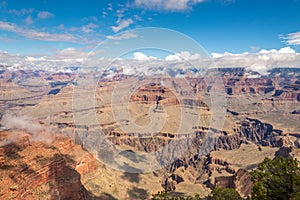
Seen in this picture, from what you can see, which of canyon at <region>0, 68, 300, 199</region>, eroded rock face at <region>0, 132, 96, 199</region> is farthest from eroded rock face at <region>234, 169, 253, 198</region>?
eroded rock face at <region>0, 132, 96, 199</region>

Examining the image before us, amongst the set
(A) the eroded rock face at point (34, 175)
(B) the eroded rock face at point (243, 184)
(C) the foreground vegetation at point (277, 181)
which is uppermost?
(C) the foreground vegetation at point (277, 181)

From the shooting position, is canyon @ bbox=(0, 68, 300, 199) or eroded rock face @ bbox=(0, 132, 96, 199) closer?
eroded rock face @ bbox=(0, 132, 96, 199)

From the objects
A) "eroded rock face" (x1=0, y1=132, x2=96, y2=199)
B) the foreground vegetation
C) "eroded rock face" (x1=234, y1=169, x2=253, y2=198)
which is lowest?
"eroded rock face" (x1=234, y1=169, x2=253, y2=198)

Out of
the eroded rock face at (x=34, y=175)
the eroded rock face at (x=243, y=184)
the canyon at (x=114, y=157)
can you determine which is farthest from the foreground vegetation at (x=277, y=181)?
the eroded rock face at (x=243, y=184)

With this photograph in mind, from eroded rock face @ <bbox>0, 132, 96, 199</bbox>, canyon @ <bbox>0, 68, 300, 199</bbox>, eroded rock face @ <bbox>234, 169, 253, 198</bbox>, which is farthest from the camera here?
eroded rock face @ <bbox>234, 169, 253, 198</bbox>

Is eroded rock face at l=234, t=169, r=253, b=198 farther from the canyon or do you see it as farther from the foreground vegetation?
the foreground vegetation

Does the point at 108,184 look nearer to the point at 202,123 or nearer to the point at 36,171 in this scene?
the point at 36,171

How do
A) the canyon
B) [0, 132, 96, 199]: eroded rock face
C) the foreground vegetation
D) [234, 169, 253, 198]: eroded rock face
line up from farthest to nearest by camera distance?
[234, 169, 253, 198]: eroded rock face
the canyon
[0, 132, 96, 199]: eroded rock face
the foreground vegetation

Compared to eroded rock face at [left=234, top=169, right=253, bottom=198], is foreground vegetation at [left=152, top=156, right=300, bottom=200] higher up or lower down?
higher up

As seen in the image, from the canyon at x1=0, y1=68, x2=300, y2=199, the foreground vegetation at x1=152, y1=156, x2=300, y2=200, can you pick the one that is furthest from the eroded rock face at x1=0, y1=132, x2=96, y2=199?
the foreground vegetation at x1=152, y1=156, x2=300, y2=200

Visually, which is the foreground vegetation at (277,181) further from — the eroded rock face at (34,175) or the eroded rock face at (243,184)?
the eroded rock face at (243,184)

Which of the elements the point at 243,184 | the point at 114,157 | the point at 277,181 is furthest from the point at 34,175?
the point at 114,157

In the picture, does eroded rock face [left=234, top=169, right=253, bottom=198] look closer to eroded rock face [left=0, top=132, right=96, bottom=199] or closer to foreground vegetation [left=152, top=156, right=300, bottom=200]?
eroded rock face [left=0, top=132, right=96, bottom=199]
